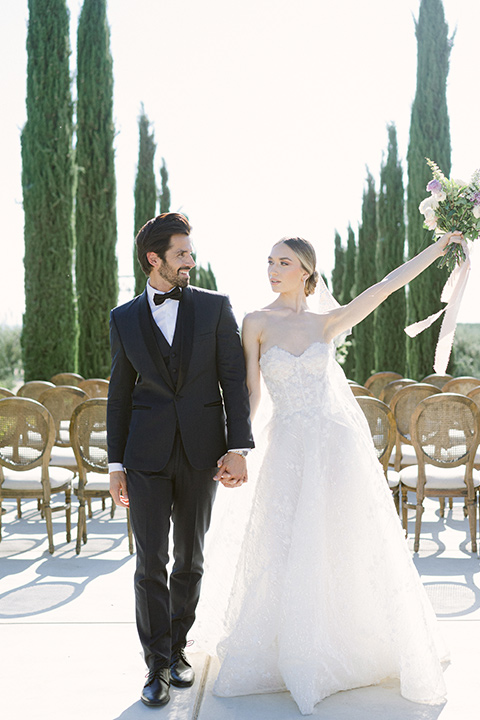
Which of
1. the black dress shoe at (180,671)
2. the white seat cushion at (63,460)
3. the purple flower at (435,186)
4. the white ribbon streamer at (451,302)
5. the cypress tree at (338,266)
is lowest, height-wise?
the black dress shoe at (180,671)

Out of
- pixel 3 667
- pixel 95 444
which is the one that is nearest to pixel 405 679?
pixel 3 667

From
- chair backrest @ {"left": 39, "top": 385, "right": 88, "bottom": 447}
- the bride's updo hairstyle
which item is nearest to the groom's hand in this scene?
the bride's updo hairstyle

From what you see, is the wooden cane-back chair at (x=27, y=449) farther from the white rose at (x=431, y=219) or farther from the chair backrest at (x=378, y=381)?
the chair backrest at (x=378, y=381)

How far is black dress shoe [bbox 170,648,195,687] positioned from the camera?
2918 millimetres

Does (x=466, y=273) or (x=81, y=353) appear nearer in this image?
(x=466, y=273)

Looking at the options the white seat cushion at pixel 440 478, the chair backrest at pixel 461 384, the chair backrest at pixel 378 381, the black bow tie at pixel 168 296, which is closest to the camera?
the black bow tie at pixel 168 296

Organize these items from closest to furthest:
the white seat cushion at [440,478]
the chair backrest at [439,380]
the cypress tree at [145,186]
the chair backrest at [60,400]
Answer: the white seat cushion at [440,478] → the chair backrest at [60,400] → the chair backrest at [439,380] → the cypress tree at [145,186]

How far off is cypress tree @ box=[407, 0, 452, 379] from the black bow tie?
435 inches

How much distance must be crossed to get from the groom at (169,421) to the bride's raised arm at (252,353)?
26 centimetres

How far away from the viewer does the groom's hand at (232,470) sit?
2.79 m

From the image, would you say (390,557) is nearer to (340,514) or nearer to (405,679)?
(340,514)

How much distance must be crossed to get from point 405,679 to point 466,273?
1.72 metres

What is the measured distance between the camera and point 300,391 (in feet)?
10.4

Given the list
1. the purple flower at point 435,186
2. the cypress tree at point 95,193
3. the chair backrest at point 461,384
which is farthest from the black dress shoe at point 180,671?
the cypress tree at point 95,193
